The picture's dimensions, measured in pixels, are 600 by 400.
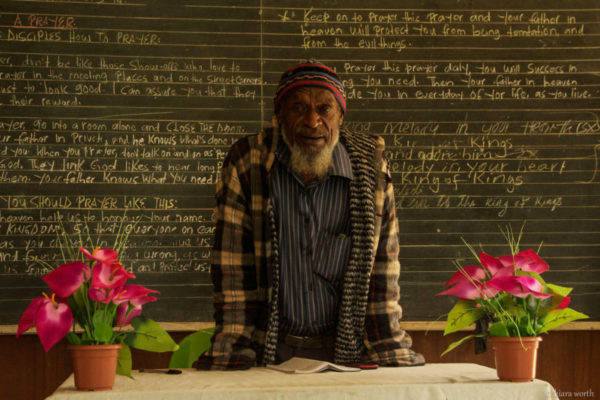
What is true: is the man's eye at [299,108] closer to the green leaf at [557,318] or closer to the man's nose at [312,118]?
the man's nose at [312,118]

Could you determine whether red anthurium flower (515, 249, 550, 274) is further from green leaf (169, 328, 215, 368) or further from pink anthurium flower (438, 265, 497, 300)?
green leaf (169, 328, 215, 368)

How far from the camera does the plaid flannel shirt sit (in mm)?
1976

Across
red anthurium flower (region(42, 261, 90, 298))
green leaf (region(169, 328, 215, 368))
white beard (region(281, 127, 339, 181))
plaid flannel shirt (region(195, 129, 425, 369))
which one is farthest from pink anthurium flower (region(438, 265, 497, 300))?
green leaf (region(169, 328, 215, 368))

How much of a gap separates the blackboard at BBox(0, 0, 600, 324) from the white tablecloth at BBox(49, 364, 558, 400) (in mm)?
1605

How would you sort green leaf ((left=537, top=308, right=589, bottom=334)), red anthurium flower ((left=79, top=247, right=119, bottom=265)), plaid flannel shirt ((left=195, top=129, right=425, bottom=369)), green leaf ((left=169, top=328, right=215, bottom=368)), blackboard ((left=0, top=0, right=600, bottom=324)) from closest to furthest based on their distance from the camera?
red anthurium flower ((left=79, top=247, right=119, bottom=265)) < green leaf ((left=537, top=308, right=589, bottom=334)) < plaid flannel shirt ((left=195, top=129, right=425, bottom=369)) < green leaf ((left=169, top=328, right=215, bottom=368)) < blackboard ((left=0, top=0, right=600, bottom=324))

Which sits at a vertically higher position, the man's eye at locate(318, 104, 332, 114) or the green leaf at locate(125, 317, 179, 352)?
the man's eye at locate(318, 104, 332, 114)

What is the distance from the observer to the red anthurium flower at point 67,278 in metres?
1.45

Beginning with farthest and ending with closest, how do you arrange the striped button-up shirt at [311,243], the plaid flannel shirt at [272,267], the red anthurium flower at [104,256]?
the striped button-up shirt at [311,243]
the plaid flannel shirt at [272,267]
the red anthurium flower at [104,256]

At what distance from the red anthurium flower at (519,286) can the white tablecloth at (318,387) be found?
20 cm

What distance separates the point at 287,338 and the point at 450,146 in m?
1.62

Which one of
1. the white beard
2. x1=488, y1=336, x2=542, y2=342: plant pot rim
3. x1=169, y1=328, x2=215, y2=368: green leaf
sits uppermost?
the white beard

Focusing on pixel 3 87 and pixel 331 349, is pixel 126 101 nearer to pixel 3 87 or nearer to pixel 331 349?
pixel 3 87

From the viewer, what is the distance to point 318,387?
144cm

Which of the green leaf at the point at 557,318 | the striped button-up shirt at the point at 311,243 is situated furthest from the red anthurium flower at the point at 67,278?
the green leaf at the point at 557,318
